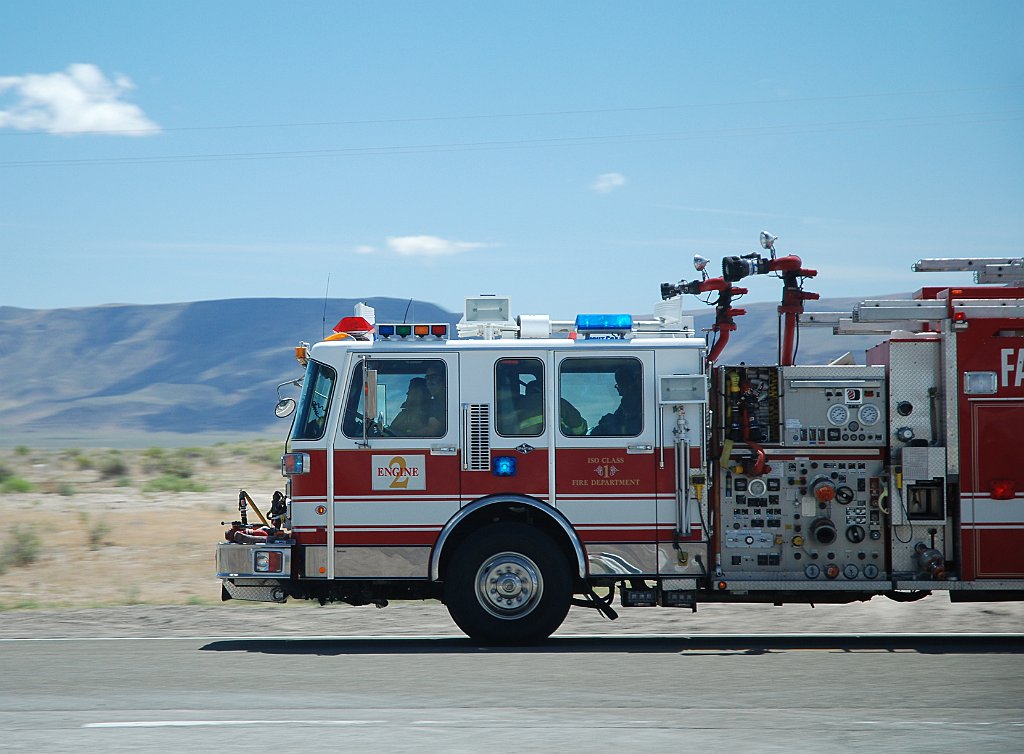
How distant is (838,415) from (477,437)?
3.18 m

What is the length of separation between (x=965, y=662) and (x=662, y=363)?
3.45 meters

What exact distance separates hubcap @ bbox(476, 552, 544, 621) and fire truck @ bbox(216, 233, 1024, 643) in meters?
0.02

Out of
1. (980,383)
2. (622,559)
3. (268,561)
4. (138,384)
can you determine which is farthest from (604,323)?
(138,384)

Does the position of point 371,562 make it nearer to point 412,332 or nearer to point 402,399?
point 402,399

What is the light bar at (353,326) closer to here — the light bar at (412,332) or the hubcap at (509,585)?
the light bar at (412,332)

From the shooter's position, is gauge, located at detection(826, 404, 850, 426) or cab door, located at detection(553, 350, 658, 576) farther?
gauge, located at detection(826, 404, 850, 426)

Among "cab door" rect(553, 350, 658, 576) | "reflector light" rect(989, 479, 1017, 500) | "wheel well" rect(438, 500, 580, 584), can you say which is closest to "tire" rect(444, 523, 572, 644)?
"wheel well" rect(438, 500, 580, 584)

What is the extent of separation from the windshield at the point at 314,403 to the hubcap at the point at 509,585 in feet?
6.28

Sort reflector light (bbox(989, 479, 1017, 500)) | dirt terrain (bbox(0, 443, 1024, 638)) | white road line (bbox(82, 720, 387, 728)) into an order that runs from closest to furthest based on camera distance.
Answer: white road line (bbox(82, 720, 387, 728)) → reflector light (bbox(989, 479, 1017, 500)) → dirt terrain (bbox(0, 443, 1024, 638))

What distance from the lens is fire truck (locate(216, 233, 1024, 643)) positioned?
34.6 feet

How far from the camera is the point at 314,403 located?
424 inches

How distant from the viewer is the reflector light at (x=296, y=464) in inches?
→ 416

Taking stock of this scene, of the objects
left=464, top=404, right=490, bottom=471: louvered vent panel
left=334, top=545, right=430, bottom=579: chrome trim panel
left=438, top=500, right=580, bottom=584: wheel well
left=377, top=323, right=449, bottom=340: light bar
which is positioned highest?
left=377, top=323, right=449, bottom=340: light bar

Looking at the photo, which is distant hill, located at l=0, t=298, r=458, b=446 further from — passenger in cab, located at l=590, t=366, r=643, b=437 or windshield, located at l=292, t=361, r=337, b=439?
passenger in cab, located at l=590, t=366, r=643, b=437
